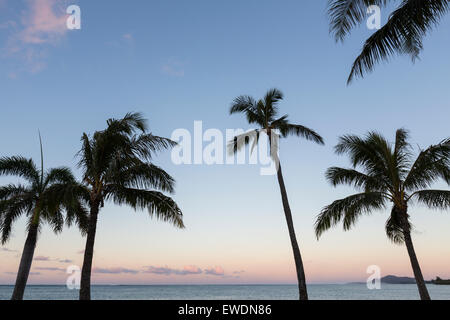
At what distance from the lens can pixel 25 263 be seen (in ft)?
60.9

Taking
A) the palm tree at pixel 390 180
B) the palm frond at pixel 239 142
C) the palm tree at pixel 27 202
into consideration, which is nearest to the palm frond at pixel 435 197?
the palm tree at pixel 390 180

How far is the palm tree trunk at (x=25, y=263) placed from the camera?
18.3 m

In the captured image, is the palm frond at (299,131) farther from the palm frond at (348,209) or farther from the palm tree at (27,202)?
the palm tree at (27,202)

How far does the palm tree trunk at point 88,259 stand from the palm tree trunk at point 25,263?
20.4 feet

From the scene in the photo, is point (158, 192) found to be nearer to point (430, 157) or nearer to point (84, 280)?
point (84, 280)

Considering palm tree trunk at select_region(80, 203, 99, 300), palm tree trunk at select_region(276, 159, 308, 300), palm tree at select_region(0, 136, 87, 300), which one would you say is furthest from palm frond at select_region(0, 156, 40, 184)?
palm tree trunk at select_region(276, 159, 308, 300)

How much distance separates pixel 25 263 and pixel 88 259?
21.5ft

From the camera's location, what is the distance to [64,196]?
1391 centimetres

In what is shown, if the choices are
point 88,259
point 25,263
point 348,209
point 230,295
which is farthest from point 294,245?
point 230,295

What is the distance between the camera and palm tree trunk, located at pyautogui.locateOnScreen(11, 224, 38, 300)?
1826cm

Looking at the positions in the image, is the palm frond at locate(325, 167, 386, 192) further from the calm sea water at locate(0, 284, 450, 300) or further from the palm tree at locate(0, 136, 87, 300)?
the calm sea water at locate(0, 284, 450, 300)
